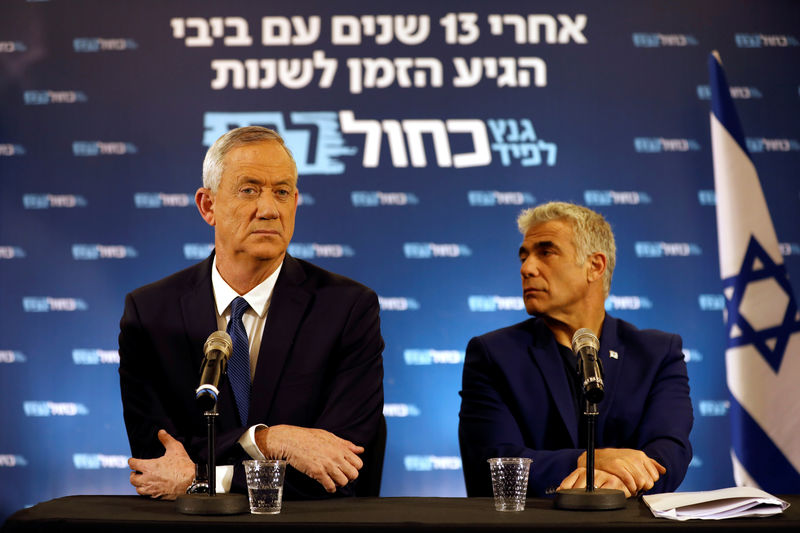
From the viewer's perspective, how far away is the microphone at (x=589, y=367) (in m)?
2.07

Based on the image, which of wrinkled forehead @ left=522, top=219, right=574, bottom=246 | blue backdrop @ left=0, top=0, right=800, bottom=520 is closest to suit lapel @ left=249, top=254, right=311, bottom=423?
wrinkled forehead @ left=522, top=219, right=574, bottom=246

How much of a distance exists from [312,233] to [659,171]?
224cm

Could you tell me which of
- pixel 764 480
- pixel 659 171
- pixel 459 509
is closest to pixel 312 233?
pixel 659 171

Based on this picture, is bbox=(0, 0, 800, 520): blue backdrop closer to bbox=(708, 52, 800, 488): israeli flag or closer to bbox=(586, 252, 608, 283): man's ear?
bbox=(708, 52, 800, 488): israeli flag

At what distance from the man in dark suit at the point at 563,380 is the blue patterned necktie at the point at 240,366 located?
84 centimetres

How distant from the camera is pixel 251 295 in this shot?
2928mm

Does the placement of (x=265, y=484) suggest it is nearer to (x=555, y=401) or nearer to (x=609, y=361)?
(x=555, y=401)

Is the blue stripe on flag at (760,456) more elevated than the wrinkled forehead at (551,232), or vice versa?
the wrinkled forehead at (551,232)

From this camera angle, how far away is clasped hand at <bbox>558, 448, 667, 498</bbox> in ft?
8.68

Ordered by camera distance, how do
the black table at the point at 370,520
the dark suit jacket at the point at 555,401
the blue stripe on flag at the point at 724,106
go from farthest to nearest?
1. the blue stripe on flag at the point at 724,106
2. the dark suit jacket at the point at 555,401
3. the black table at the point at 370,520

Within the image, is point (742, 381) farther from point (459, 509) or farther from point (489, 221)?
point (459, 509)

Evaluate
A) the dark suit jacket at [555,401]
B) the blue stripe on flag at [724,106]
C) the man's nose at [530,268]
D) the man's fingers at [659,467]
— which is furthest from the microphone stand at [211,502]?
the blue stripe on flag at [724,106]

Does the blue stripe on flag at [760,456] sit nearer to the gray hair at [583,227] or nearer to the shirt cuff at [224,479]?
the gray hair at [583,227]

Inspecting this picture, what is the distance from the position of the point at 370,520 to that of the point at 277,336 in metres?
0.99
